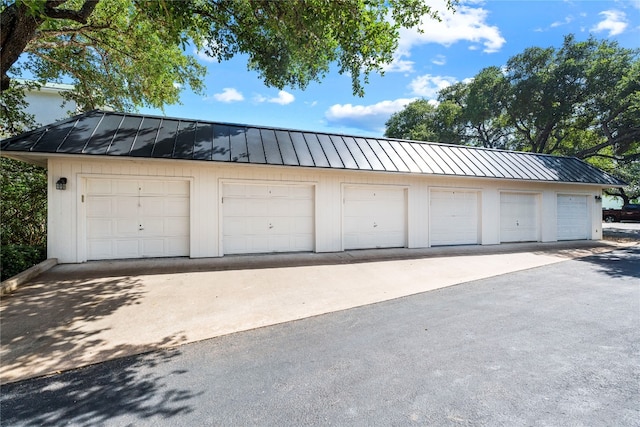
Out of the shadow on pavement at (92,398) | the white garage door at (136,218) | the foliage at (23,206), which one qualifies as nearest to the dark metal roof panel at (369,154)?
the white garage door at (136,218)

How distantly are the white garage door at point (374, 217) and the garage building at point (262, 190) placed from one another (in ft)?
0.11

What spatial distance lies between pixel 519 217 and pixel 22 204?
51.9 feet


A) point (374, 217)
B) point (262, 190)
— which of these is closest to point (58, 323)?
point (262, 190)

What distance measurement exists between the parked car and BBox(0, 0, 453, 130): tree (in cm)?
2676

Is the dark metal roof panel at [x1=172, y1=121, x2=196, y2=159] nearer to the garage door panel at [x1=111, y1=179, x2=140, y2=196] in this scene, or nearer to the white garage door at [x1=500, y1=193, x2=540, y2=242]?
the garage door panel at [x1=111, y1=179, x2=140, y2=196]

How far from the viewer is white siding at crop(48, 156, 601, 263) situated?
6918 millimetres

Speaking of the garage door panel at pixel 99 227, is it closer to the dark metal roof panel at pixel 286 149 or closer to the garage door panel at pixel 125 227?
the garage door panel at pixel 125 227

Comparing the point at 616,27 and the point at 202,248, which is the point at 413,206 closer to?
the point at 202,248

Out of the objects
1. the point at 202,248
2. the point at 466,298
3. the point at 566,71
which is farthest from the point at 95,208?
the point at 566,71

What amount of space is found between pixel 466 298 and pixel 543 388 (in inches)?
103

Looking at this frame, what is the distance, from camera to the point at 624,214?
75.3 feet

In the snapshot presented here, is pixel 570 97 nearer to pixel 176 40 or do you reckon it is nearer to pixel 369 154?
pixel 369 154

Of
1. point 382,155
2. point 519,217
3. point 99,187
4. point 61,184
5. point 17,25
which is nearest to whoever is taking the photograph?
point 17,25

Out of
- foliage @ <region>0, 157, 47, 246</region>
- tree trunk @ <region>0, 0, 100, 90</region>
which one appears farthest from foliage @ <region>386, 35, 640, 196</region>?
foliage @ <region>0, 157, 47, 246</region>
